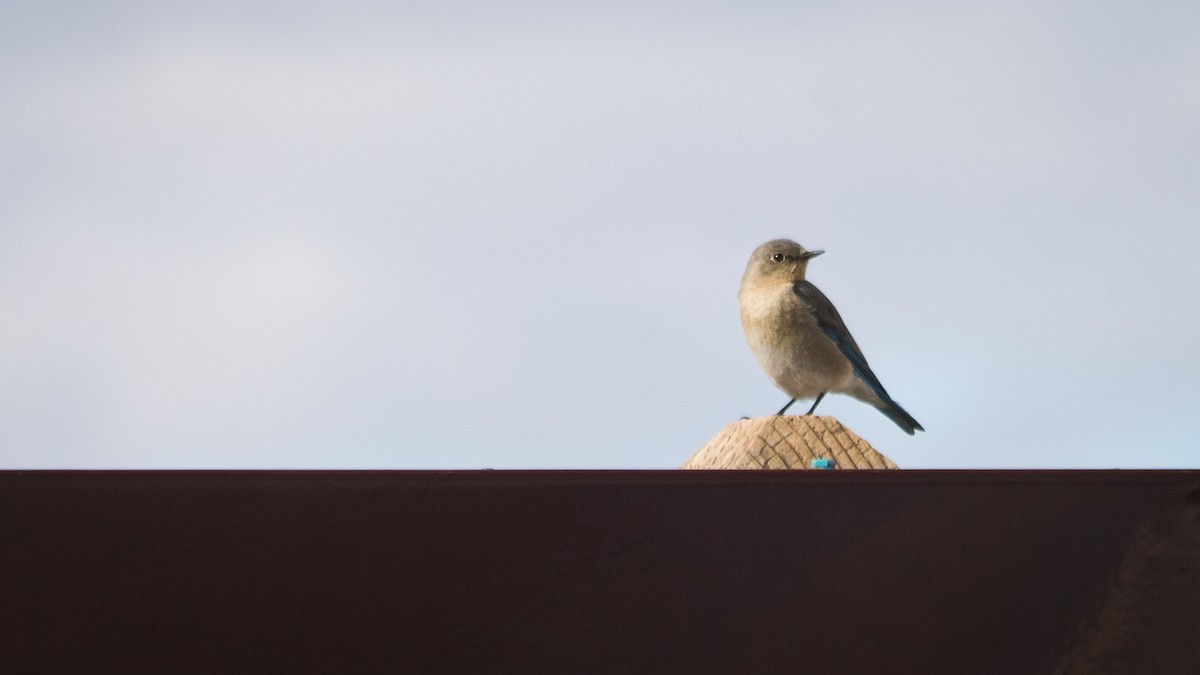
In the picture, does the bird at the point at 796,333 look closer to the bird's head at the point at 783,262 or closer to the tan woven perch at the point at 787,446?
the bird's head at the point at 783,262

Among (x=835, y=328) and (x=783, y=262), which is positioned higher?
(x=783, y=262)

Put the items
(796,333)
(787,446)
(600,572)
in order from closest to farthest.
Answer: (600,572), (787,446), (796,333)

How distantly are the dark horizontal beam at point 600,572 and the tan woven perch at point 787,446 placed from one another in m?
1.53

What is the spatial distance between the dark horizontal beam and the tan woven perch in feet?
5.00

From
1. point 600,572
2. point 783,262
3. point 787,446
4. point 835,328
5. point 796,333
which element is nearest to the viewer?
point 600,572

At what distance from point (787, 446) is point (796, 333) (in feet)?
5.02

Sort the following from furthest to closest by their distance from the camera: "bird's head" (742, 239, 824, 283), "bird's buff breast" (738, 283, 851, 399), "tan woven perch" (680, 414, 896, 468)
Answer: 1. "bird's head" (742, 239, 824, 283)
2. "bird's buff breast" (738, 283, 851, 399)
3. "tan woven perch" (680, 414, 896, 468)

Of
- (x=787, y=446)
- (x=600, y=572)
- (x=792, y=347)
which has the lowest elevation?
(x=600, y=572)

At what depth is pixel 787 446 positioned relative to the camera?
3.61 metres

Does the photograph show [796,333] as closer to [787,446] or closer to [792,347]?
[792,347]

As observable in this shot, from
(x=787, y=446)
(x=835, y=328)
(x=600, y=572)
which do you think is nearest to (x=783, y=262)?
(x=835, y=328)

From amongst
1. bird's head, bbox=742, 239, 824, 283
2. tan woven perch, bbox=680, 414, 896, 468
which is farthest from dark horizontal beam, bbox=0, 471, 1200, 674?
bird's head, bbox=742, 239, 824, 283

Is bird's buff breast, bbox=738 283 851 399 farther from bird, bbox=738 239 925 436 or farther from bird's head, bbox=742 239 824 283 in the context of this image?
bird's head, bbox=742 239 824 283

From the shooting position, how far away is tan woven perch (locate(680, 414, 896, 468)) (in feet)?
11.6
